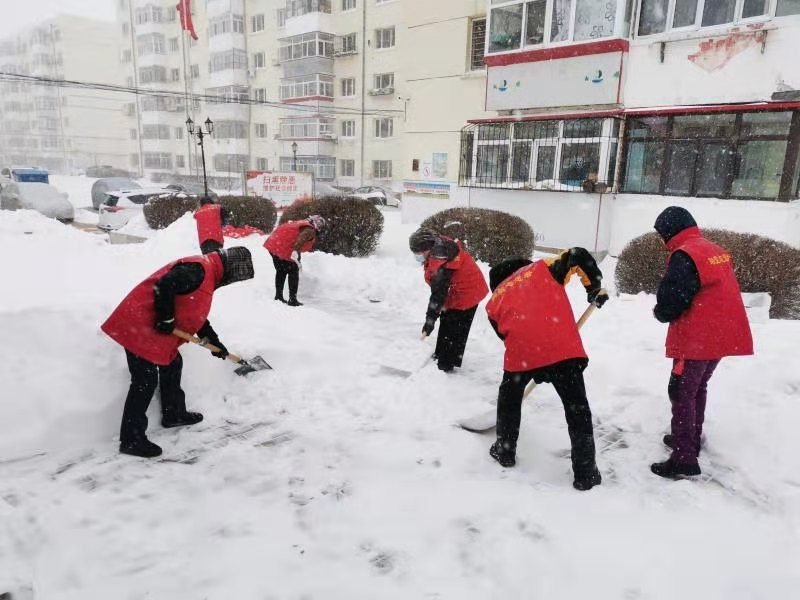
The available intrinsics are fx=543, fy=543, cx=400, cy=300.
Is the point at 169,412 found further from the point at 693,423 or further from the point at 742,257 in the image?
the point at 742,257

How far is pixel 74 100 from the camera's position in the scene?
5841 centimetres

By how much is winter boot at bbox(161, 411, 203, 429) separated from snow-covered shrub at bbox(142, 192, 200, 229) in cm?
1043

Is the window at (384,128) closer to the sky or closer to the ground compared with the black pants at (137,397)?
closer to the sky

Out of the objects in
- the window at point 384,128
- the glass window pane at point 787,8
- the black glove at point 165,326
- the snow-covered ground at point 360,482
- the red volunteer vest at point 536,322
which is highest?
the glass window pane at point 787,8

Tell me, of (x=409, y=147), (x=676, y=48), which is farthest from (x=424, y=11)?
(x=676, y=48)

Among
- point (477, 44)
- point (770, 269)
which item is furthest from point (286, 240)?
point (477, 44)

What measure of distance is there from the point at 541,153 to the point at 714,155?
355cm

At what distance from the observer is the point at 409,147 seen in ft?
54.5

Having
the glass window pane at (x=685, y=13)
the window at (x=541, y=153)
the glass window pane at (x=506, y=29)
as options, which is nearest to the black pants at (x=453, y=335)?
the window at (x=541, y=153)

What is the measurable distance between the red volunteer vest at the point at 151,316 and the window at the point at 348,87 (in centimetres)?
3201

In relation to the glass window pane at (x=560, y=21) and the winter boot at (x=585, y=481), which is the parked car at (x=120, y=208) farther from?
the winter boot at (x=585, y=481)

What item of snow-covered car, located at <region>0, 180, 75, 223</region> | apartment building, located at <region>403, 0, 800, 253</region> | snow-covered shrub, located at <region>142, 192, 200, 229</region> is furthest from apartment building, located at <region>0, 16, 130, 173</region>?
apartment building, located at <region>403, 0, 800, 253</region>

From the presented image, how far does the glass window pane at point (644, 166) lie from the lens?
11219mm

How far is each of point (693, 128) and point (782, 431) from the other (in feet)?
29.4
